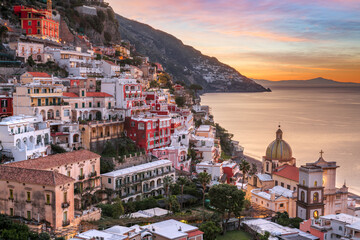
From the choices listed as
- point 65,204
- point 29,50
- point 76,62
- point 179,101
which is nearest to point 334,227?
point 65,204

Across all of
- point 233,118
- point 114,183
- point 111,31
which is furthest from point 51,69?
point 233,118

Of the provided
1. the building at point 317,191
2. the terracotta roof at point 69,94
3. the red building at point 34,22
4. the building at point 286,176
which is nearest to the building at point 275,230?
the building at point 317,191

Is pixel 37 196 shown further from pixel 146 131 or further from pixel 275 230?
pixel 146 131

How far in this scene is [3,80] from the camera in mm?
49500

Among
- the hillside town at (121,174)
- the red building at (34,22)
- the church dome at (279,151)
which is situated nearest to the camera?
the hillside town at (121,174)

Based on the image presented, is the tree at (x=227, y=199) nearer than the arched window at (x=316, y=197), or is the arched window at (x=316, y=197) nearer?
the tree at (x=227, y=199)

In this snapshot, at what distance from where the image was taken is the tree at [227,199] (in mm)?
35500

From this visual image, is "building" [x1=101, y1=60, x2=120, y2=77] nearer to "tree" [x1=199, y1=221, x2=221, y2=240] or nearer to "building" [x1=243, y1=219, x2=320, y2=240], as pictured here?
"building" [x1=243, y1=219, x2=320, y2=240]

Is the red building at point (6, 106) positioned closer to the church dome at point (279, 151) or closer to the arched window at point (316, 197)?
the church dome at point (279, 151)

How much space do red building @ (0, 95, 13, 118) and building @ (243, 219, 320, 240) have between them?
2763cm

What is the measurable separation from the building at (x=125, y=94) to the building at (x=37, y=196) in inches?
897

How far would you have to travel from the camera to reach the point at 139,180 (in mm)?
41938

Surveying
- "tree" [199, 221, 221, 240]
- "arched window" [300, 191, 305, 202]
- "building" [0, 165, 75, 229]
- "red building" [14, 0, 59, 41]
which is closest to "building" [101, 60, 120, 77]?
"red building" [14, 0, 59, 41]

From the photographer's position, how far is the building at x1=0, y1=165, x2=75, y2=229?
28578 mm
